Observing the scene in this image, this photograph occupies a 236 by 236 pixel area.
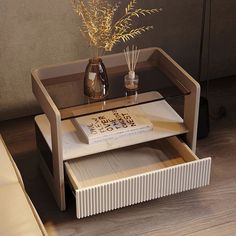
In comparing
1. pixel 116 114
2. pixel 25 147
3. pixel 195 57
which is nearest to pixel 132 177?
pixel 116 114

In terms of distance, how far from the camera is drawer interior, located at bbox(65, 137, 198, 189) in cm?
201

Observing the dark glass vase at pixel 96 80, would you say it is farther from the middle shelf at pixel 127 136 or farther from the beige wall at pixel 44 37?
the beige wall at pixel 44 37

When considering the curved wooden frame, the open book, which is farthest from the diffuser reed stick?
the open book

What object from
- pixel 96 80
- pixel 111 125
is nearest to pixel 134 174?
pixel 111 125

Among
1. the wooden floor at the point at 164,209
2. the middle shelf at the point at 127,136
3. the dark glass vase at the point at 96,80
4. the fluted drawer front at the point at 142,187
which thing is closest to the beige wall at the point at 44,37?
the wooden floor at the point at 164,209

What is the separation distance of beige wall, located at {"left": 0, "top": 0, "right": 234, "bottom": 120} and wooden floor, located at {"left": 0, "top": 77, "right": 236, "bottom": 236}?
0.70ft

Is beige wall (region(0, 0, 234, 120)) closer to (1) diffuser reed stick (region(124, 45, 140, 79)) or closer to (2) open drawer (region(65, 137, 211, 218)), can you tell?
(1) diffuser reed stick (region(124, 45, 140, 79))

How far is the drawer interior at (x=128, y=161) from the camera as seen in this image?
6.59 ft

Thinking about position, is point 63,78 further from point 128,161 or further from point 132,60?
point 128,161

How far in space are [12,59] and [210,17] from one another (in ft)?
2.97

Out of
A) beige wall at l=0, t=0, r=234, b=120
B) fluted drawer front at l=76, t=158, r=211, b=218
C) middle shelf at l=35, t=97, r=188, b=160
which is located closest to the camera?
fluted drawer front at l=76, t=158, r=211, b=218

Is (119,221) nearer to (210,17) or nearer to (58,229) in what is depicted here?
(58,229)

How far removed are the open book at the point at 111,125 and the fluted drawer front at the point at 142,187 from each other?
20cm

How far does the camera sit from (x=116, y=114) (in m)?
2.16
